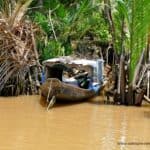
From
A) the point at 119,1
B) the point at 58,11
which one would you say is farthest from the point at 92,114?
the point at 58,11

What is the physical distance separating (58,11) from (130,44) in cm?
654

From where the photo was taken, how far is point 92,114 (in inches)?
494

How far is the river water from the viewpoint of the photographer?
924 centimetres

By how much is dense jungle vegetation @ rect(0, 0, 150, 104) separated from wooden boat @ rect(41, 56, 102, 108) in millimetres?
1173

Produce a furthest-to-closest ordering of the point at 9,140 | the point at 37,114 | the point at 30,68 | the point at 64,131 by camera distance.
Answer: the point at 30,68, the point at 37,114, the point at 64,131, the point at 9,140

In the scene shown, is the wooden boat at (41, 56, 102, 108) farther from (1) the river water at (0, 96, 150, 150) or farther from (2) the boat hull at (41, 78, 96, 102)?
(1) the river water at (0, 96, 150, 150)

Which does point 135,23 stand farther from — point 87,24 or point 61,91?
point 87,24

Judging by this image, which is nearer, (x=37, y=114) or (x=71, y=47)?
(x=37, y=114)

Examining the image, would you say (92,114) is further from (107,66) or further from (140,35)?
(107,66)

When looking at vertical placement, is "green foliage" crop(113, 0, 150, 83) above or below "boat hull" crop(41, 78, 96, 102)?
above

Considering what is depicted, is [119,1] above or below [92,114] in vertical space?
above

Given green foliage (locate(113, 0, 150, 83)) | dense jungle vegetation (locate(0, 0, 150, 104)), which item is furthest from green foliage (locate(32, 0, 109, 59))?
green foliage (locate(113, 0, 150, 83))

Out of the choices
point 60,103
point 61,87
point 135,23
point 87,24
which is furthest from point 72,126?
point 87,24

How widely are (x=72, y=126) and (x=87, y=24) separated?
9.15 meters
